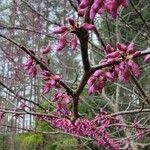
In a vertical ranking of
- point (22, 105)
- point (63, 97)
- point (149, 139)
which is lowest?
point (63, 97)

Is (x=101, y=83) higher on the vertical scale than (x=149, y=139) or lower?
lower

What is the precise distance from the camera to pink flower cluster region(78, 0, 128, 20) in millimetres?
1088

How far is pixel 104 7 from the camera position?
115 cm

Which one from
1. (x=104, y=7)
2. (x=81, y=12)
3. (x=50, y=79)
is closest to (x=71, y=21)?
(x=81, y=12)

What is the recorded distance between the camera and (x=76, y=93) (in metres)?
1.72

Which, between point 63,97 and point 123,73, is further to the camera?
point 63,97

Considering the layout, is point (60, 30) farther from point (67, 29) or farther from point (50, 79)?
point (50, 79)

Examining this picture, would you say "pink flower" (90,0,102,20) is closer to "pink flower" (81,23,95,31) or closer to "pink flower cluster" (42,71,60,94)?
"pink flower" (81,23,95,31)

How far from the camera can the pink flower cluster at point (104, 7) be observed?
1.09 m

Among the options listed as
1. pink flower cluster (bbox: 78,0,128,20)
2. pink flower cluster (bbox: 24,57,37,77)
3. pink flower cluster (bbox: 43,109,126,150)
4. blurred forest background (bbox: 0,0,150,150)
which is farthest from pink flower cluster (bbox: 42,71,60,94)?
pink flower cluster (bbox: 43,109,126,150)

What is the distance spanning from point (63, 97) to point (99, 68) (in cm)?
80

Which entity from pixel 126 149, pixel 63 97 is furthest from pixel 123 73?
pixel 126 149

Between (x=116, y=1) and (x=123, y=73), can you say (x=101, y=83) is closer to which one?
(x=123, y=73)

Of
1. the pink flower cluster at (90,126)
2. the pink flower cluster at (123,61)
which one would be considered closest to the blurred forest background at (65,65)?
the pink flower cluster at (90,126)
